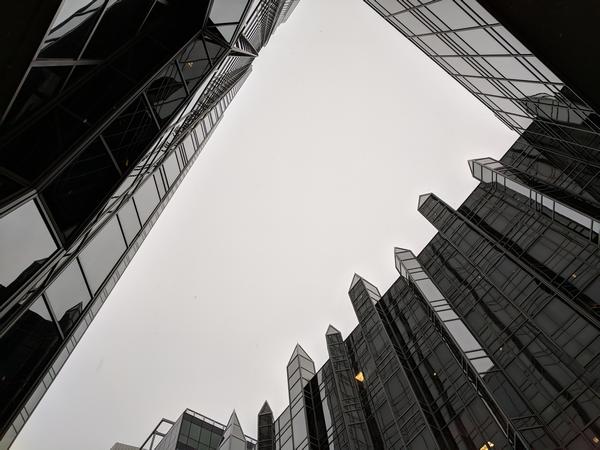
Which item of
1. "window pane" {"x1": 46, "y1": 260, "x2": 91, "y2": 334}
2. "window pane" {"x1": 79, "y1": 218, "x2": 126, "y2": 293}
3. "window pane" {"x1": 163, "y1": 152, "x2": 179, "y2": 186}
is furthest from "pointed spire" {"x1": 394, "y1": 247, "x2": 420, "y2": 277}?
"window pane" {"x1": 46, "y1": 260, "x2": 91, "y2": 334}

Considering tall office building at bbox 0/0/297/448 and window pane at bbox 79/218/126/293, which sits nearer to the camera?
tall office building at bbox 0/0/297/448

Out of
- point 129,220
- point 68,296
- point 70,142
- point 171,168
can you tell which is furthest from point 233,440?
point 70,142

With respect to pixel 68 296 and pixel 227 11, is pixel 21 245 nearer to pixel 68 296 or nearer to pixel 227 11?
pixel 68 296

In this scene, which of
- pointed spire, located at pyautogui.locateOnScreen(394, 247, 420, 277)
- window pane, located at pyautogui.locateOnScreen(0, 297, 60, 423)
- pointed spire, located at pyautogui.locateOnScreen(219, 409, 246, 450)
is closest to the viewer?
window pane, located at pyautogui.locateOnScreen(0, 297, 60, 423)

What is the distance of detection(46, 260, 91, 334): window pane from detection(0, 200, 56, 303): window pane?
140 centimetres

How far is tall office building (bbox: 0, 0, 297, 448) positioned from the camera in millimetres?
6352

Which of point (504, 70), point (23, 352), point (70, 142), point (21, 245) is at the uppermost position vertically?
point (504, 70)

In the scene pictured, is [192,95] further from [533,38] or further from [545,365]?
[545,365]

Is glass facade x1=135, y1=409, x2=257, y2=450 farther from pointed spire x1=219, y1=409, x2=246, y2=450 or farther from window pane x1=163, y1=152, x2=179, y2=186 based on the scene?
window pane x1=163, y1=152, x2=179, y2=186

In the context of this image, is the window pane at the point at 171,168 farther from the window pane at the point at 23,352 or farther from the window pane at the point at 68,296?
the window pane at the point at 23,352

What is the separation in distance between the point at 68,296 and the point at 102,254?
1892mm

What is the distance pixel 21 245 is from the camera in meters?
6.94

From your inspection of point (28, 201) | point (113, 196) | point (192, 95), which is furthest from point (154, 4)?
point (28, 201)

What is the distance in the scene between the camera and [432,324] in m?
25.8
